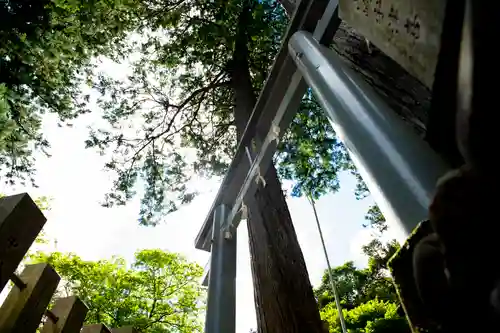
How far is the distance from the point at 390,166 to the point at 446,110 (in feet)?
0.73

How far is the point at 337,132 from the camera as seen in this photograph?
0.91 meters

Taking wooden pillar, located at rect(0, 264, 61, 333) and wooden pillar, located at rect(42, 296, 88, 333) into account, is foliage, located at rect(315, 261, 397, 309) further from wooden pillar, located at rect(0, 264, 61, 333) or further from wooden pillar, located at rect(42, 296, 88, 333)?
wooden pillar, located at rect(0, 264, 61, 333)

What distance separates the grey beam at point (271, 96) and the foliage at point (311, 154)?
3.41m

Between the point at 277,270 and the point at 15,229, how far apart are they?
1549 millimetres

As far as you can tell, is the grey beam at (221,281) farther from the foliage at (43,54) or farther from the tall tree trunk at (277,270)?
the foliage at (43,54)

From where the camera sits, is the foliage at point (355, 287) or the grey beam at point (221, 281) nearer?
the grey beam at point (221, 281)

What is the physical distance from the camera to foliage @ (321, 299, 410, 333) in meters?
10.6

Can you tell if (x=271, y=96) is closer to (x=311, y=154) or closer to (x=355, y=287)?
(x=311, y=154)

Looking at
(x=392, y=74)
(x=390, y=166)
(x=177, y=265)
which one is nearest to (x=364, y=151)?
(x=390, y=166)

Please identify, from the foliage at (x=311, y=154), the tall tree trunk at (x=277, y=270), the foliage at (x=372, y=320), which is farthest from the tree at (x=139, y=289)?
the tall tree trunk at (x=277, y=270)

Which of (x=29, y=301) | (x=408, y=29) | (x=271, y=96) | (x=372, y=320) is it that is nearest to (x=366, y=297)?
(x=372, y=320)

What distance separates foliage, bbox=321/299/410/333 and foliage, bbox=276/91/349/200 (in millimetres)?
7308

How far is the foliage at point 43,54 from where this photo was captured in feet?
13.0

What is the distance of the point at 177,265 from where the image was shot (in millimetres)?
13203
